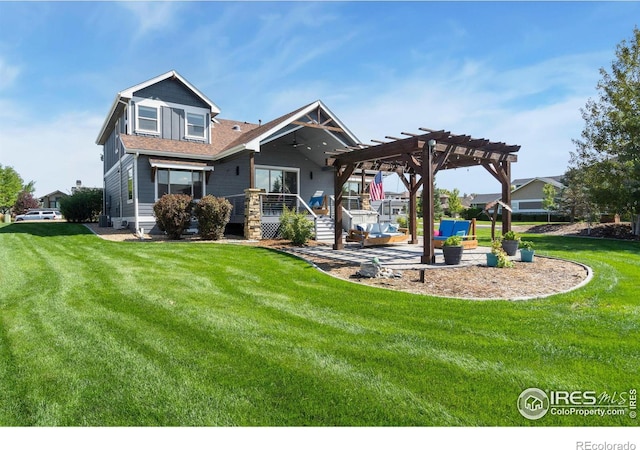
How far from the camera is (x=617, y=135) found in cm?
1805

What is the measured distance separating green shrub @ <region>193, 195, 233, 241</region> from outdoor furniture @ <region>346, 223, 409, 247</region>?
16.5 feet

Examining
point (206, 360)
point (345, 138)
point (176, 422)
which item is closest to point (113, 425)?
point (176, 422)

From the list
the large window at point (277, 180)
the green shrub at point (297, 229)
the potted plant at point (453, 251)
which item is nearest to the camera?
the potted plant at point (453, 251)

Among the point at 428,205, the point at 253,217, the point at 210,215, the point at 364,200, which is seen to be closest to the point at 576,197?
the point at 364,200

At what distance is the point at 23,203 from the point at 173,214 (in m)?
46.1

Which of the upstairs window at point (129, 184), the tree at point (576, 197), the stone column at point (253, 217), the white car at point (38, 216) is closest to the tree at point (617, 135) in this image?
the tree at point (576, 197)

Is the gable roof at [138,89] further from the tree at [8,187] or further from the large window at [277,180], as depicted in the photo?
the tree at [8,187]

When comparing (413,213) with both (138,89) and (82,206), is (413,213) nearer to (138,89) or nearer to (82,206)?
(138,89)

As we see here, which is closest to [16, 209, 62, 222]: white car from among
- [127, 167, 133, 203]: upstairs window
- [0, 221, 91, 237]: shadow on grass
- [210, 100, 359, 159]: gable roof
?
[0, 221, 91, 237]: shadow on grass

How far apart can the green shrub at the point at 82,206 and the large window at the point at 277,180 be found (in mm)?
13316

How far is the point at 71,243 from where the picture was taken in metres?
12.4

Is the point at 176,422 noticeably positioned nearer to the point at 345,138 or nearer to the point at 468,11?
the point at 468,11

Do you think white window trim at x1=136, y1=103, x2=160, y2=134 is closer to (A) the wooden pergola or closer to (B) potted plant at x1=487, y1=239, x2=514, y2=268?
(A) the wooden pergola

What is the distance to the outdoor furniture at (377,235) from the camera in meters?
12.6
